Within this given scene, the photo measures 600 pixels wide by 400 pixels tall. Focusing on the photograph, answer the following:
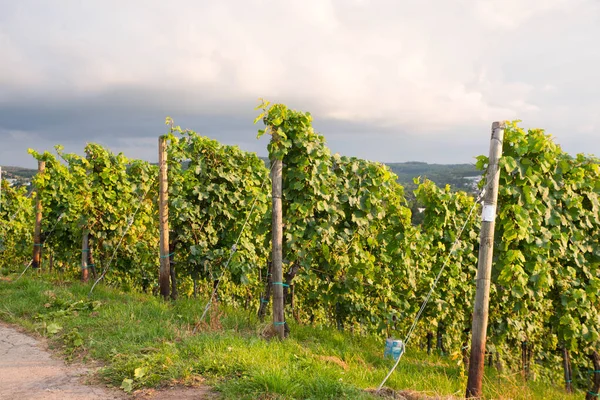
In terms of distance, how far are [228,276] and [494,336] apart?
18.0 ft

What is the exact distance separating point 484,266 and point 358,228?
2869 millimetres

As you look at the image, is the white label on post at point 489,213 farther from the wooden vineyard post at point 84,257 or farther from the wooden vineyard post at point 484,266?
the wooden vineyard post at point 84,257

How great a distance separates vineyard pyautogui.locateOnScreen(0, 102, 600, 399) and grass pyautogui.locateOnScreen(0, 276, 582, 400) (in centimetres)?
54

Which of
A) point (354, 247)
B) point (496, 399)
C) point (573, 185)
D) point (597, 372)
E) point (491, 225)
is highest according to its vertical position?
point (573, 185)

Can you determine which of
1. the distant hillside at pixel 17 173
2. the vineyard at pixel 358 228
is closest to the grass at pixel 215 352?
the vineyard at pixel 358 228

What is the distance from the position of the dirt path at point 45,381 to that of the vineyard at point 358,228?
80.2 inches

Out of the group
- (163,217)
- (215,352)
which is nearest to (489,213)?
(215,352)

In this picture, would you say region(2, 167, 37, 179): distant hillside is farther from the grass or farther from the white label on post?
the white label on post

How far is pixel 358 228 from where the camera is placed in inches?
276

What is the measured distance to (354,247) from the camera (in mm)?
6875

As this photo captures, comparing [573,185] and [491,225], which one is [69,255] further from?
[573,185]

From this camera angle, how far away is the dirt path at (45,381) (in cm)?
398

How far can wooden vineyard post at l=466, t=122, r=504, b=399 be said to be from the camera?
4.29 metres

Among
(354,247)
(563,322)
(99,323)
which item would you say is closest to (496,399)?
(563,322)
